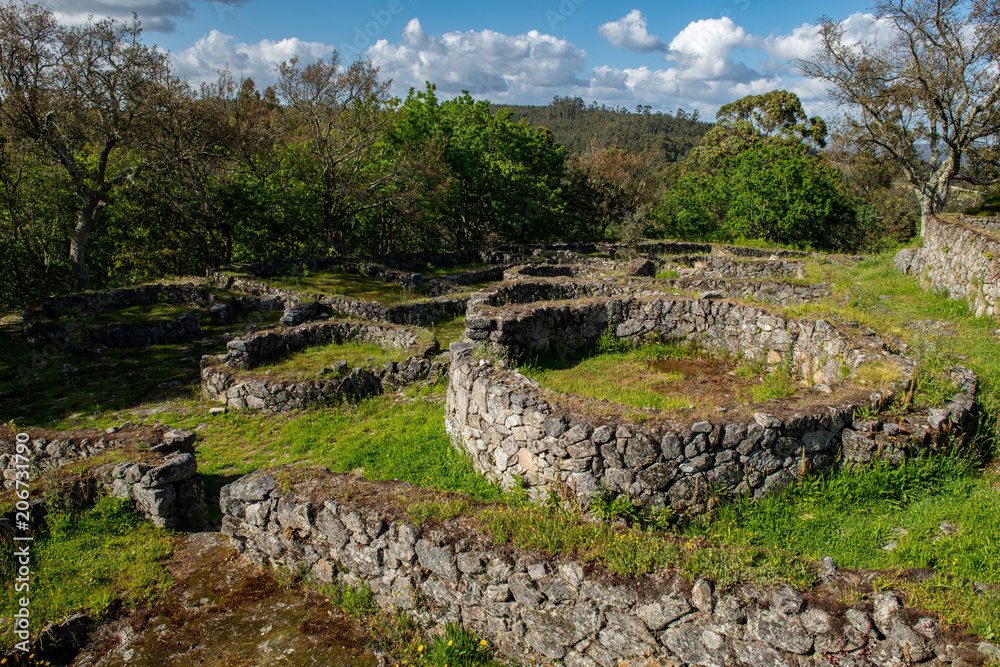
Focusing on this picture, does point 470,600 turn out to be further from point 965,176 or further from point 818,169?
point 818,169

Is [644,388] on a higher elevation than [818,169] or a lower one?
lower

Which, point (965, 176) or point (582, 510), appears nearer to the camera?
point (582, 510)

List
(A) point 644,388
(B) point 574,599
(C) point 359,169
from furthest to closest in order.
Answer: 1. (C) point 359,169
2. (A) point 644,388
3. (B) point 574,599

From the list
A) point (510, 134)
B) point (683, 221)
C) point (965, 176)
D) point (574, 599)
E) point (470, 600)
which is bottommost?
point (470, 600)

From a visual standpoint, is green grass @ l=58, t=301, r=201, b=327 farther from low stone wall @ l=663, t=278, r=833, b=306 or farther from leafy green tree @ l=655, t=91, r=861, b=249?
leafy green tree @ l=655, t=91, r=861, b=249

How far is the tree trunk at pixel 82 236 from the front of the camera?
20.2 metres

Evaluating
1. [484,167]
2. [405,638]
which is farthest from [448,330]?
[484,167]

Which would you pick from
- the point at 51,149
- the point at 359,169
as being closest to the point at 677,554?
the point at 51,149

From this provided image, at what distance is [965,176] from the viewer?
86.3 feet

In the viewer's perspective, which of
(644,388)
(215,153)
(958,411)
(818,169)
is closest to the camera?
(958,411)

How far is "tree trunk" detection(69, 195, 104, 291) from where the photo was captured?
20234mm

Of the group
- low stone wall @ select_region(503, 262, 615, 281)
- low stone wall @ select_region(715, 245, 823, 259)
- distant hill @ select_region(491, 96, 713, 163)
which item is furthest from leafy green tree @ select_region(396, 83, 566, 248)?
distant hill @ select_region(491, 96, 713, 163)

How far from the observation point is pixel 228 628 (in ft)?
→ 16.3

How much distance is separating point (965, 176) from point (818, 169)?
26.6ft
